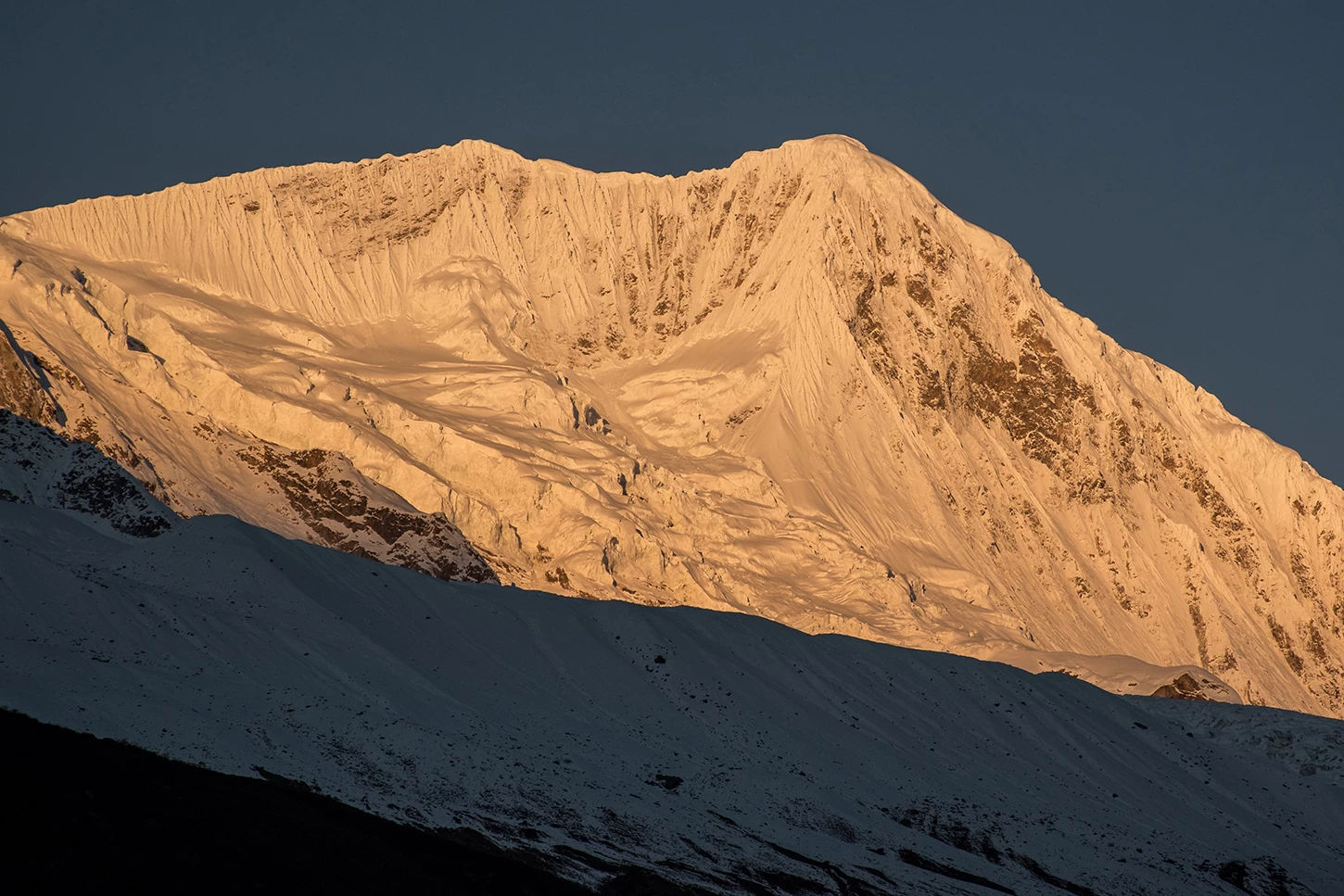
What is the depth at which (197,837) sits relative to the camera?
39.9 metres

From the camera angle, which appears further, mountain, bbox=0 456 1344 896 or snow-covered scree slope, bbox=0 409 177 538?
snow-covered scree slope, bbox=0 409 177 538

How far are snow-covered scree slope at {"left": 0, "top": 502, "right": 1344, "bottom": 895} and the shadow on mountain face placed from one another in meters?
5.08

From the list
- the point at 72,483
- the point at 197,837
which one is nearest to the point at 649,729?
the point at 197,837

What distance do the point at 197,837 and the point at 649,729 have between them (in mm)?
41884

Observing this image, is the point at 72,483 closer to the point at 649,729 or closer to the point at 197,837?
the point at 649,729

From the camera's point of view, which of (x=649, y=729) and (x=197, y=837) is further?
(x=649, y=729)

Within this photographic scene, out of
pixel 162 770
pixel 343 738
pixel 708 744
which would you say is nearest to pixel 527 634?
pixel 708 744

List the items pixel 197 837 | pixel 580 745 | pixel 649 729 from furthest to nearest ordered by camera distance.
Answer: pixel 649 729 < pixel 580 745 < pixel 197 837

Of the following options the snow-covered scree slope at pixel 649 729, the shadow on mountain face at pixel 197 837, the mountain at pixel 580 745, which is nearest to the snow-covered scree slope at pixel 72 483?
the snow-covered scree slope at pixel 649 729

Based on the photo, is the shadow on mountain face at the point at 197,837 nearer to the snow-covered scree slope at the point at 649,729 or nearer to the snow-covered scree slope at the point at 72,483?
the snow-covered scree slope at the point at 649,729

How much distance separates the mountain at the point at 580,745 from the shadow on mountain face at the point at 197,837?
158mm

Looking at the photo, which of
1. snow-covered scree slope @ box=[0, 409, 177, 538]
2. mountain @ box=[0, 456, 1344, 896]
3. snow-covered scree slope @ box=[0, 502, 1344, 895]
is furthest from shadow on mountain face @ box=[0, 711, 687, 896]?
snow-covered scree slope @ box=[0, 409, 177, 538]

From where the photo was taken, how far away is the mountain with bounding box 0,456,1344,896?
4847 cm

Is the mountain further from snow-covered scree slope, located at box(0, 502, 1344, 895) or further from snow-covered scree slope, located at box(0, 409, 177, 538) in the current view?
snow-covered scree slope, located at box(0, 409, 177, 538)
